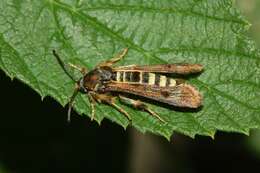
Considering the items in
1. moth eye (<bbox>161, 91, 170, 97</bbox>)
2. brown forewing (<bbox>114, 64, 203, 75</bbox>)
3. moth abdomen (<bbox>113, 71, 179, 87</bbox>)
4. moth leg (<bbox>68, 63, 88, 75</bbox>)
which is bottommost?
moth eye (<bbox>161, 91, 170, 97</bbox>)

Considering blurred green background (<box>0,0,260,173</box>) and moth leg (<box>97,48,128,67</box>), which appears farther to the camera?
blurred green background (<box>0,0,260,173</box>)

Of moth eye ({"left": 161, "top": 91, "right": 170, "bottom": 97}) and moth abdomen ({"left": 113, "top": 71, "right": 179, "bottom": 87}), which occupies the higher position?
moth abdomen ({"left": 113, "top": 71, "right": 179, "bottom": 87})

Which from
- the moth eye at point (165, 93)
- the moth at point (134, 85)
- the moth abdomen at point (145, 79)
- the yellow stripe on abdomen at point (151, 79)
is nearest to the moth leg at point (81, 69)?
the moth at point (134, 85)

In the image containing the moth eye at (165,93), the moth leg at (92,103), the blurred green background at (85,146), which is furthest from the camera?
the blurred green background at (85,146)

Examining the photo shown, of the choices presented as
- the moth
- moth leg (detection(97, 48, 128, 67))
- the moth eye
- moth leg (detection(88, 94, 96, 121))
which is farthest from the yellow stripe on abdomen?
moth leg (detection(88, 94, 96, 121))

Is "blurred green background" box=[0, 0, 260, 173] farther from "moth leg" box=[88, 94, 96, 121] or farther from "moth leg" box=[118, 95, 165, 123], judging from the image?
"moth leg" box=[118, 95, 165, 123]

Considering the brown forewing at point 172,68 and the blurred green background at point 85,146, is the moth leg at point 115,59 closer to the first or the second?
the brown forewing at point 172,68

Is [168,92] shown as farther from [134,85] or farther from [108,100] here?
[108,100]
